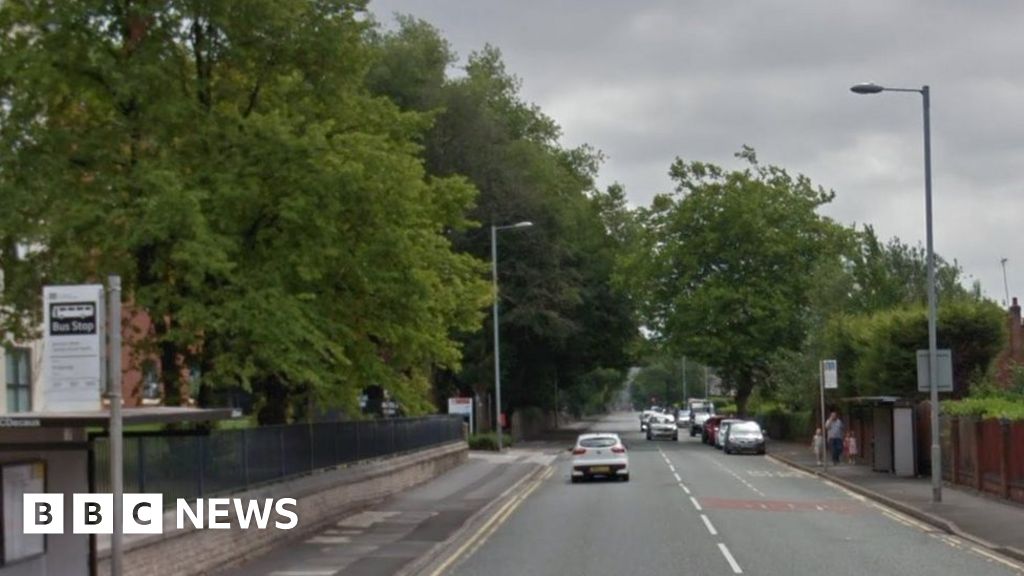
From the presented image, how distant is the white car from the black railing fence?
846 cm

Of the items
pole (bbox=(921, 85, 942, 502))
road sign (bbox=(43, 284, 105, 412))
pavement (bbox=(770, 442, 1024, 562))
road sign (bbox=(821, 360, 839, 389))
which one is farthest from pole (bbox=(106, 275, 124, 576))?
road sign (bbox=(821, 360, 839, 389))

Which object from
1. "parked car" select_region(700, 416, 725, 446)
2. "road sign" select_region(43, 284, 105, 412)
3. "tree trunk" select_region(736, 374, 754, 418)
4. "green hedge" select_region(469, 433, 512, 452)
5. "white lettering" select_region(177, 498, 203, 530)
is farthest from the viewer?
"tree trunk" select_region(736, 374, 754, 418)

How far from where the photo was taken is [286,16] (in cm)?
2461

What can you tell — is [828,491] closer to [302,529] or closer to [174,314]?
[302,529]

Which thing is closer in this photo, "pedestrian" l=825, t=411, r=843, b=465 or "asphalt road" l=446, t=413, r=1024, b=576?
"asphalt road" l=446, t=413, r=1024, b=576

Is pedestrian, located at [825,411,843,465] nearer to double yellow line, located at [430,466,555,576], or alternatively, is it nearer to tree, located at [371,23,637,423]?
double yellow line, located at [430,466,555,576]

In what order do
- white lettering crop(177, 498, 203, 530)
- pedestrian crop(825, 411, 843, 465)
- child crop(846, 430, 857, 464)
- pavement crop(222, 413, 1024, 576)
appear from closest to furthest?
white lettering crop(177, 498, 203, 530)
pavement crop(222, 413, 1024, 576)
pedestrian crop(825, 411, 843, 465)
child crop(846, 430, 857, 464)

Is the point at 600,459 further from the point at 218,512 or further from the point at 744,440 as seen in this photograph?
the point at 218,512

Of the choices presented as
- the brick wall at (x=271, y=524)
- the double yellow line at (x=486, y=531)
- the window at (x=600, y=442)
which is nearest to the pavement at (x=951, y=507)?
the window at (x=600, y=442)

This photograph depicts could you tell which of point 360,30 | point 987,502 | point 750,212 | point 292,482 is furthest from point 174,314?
point 750,212

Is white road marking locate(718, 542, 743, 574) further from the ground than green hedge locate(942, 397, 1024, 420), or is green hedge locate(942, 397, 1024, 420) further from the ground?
green hedge locate(942, 397, 1024, 420)

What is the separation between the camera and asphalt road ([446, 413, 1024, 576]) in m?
20.5

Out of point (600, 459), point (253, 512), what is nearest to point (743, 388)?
point (600, 459)

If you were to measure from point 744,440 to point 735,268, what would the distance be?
62.5 feet
